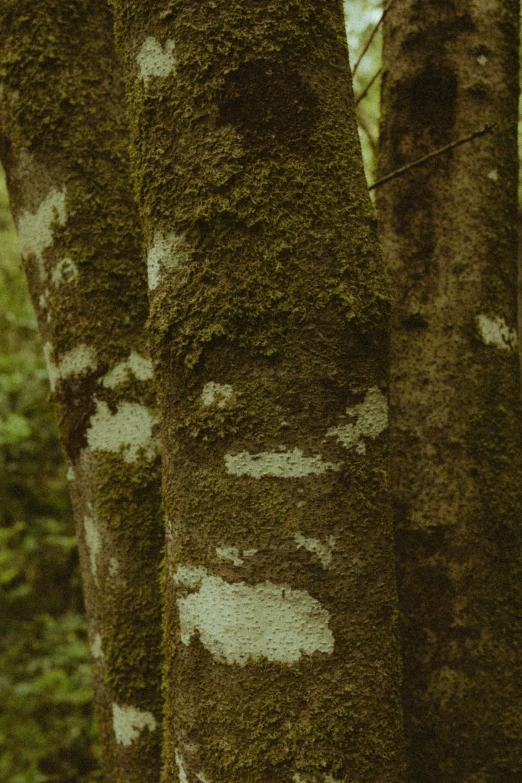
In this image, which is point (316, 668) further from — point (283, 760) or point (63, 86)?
point (63, 86)

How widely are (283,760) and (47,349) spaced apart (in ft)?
3.98

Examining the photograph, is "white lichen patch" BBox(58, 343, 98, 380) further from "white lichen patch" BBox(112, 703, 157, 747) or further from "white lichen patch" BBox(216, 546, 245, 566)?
"white lichen patch" BBox(112, 703, 157, 747)

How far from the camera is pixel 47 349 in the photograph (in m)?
1.72

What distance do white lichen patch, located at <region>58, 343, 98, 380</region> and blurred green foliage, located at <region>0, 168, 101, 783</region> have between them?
307cm

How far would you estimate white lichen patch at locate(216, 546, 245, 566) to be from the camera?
3.50 ft

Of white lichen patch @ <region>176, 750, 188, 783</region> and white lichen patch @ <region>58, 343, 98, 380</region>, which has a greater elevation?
white lichen patch @ <region>58, 343, 98, 380</region>

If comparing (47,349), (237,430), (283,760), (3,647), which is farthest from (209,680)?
(3,647)

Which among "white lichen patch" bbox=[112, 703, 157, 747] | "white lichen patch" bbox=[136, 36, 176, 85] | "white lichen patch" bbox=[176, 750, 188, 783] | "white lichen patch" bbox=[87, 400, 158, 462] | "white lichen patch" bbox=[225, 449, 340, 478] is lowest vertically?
"white lichen patch" bbox=[112, 703, 157, 747]

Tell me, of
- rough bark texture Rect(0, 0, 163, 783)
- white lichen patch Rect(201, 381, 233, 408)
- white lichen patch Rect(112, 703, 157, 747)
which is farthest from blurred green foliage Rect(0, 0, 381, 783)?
white lichen patch Rect(201, 381, 233, 408)

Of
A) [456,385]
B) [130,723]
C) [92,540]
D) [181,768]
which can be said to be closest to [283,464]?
[181,768]

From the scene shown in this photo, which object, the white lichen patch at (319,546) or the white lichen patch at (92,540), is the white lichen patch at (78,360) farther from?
the white lichen patch at (319,546)

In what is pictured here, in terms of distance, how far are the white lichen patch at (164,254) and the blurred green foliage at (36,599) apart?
367 centimetres

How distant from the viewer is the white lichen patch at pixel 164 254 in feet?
3.61

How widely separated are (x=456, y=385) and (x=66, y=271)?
110 cm
